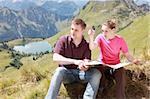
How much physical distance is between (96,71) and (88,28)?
3.07ft

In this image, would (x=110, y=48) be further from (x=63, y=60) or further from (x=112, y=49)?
(x=63, y=60)

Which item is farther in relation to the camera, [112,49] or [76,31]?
[112,49]

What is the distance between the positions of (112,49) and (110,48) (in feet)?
0.16

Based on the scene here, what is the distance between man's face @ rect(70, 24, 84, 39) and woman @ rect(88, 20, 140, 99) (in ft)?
1.12

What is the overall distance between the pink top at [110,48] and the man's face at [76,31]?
53 cm

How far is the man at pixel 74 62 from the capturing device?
714 cm

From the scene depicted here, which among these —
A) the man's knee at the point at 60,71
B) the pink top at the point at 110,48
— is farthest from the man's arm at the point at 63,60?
the pink top at the point at 110,48

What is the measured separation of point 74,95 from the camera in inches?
320

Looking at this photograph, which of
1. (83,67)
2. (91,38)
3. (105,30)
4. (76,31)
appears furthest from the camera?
(105,30)

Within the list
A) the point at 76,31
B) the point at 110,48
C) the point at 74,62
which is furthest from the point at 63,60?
the point at 110,48

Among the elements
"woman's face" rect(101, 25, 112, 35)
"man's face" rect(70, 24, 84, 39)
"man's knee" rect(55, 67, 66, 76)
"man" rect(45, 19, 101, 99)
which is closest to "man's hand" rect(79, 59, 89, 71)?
Answer: "man" rect(45, 19, 101, 99)

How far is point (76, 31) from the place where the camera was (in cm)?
727

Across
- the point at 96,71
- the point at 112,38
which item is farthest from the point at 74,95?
the point at 112,38

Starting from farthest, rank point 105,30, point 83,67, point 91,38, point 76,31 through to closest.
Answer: point 105,30 < point 91,38 < point 76,31 < point 83,67
